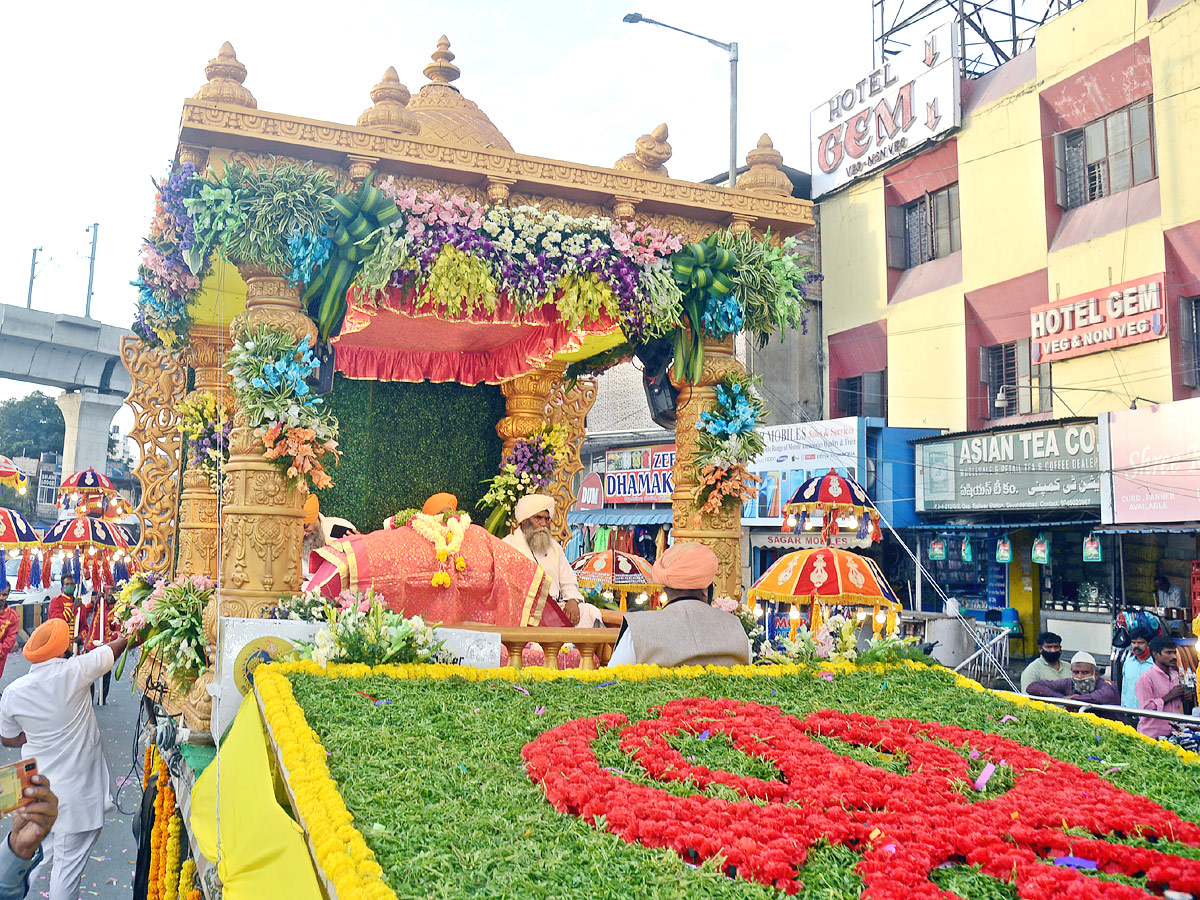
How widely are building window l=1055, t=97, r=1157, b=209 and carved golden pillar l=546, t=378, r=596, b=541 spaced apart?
10650 millimetres

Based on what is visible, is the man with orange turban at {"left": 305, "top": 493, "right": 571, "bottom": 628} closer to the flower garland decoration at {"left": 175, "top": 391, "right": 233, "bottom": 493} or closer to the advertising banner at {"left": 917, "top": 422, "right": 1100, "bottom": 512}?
the flower garland decoration at {"left": 175, "top": 391, "right": 233, "bottom": 493}

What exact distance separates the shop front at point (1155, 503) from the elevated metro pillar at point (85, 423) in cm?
2043

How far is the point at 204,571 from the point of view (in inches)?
332

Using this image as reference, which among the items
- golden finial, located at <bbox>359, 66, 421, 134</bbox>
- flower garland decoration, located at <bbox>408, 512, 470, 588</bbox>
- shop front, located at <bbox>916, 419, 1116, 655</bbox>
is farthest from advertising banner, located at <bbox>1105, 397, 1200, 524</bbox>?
golden finial, located at <bbox>359, 66, 421, 134</bbox>

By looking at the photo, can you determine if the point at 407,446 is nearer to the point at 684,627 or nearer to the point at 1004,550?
the point at 684,627

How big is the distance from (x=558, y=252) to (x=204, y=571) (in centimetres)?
472

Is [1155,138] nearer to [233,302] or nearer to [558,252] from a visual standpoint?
[558,252]

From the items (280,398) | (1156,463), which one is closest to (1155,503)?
(1156,463)

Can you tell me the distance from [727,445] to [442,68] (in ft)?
14.7


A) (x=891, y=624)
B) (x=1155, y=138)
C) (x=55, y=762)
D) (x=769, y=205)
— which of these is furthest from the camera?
(x=1155, y=138)

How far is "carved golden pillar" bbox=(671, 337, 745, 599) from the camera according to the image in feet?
22.8

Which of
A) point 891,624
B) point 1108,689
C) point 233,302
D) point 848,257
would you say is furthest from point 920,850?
point 848,257

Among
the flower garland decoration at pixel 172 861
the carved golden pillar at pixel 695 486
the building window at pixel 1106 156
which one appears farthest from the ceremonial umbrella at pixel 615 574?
the building window at pixel 1106 156

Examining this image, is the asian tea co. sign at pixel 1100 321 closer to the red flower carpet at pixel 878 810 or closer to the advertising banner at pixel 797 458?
the advertising banner at pixel 797 458
